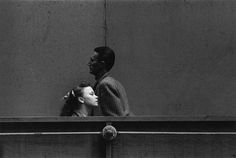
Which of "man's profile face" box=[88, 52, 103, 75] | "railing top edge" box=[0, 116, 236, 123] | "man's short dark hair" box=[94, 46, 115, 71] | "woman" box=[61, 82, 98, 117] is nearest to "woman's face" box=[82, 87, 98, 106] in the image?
"woman" box=[61, 82, 98, 117]

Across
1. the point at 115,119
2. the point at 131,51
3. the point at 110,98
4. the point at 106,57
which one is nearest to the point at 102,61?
the point at 106,57

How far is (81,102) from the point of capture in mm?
9867

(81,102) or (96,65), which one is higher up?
(96,65)

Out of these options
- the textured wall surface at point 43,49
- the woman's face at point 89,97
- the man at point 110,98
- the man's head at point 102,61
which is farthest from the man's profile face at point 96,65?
the textured wall surface at point 43,49

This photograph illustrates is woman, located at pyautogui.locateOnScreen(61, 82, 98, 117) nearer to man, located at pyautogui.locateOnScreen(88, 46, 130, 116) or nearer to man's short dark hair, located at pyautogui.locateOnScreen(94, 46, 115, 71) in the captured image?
man, located at pyautogui.locateOnScreen(88, 46, 130, 116)

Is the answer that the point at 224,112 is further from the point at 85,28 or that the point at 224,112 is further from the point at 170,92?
the point at 85,28

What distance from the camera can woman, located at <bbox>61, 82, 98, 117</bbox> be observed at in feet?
32.0

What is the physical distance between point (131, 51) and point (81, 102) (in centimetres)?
307

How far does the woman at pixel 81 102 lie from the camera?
9758 millimetres

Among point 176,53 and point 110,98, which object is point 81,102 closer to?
point 110,98

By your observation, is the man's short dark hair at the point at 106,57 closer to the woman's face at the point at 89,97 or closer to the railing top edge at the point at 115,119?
the woman's face at the point at 89,97

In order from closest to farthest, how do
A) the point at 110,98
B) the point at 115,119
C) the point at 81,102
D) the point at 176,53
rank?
the point at 115,119 < the point at 110,98 < the point at 81,102 < the point at 176,53

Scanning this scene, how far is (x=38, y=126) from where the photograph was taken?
894 centimetres

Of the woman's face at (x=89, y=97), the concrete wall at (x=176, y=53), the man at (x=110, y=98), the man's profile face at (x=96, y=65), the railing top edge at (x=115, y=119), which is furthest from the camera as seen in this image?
the concrete wall at (x=176, y=53)
